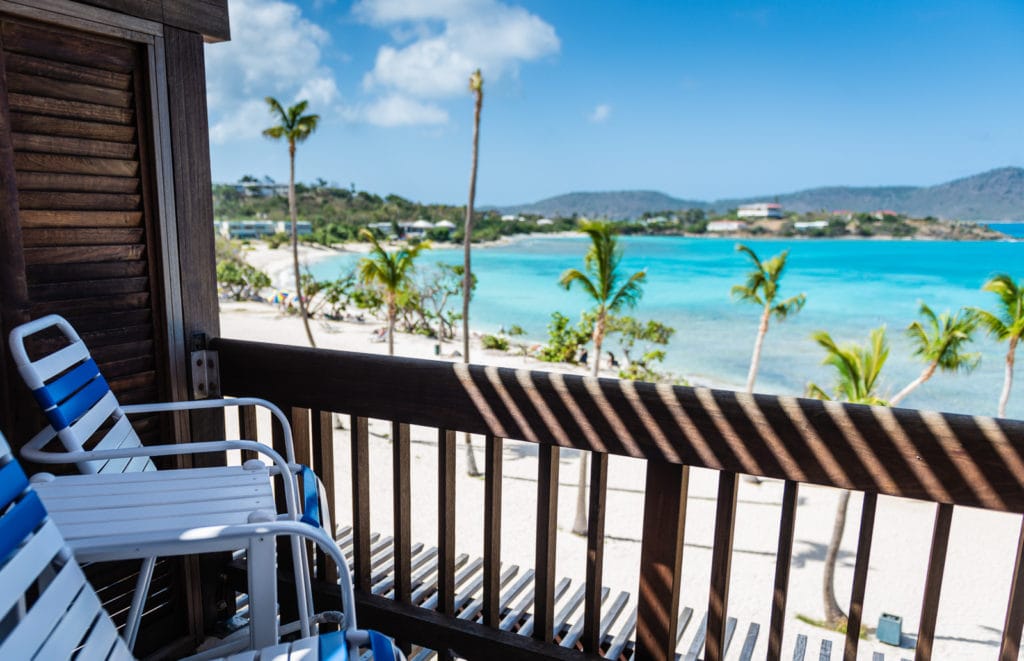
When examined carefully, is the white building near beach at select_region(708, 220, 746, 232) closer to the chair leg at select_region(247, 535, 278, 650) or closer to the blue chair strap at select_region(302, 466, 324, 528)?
the blue chair strap at select_region(302, 466, 324, 528)

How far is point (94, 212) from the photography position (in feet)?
6.02

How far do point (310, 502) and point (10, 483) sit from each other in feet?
1.69

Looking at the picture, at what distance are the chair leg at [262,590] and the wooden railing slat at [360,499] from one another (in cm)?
66

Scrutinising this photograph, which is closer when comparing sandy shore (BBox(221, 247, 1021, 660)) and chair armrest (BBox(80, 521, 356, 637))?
chair armrest (BBox(80, 521, 356, 637))

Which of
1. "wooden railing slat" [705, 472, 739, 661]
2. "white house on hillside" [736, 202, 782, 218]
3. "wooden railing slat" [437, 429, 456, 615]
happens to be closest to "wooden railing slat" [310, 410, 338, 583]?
"wooden railing slat" [437, 429, 456, 615]

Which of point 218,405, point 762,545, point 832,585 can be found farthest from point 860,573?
point 762,545

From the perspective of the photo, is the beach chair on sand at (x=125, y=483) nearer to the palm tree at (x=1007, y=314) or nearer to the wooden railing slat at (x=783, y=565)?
the wooden railing slat at (x=783, y=565)

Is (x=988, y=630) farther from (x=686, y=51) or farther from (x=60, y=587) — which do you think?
(x=686, y=51)

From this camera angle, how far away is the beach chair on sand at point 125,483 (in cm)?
114

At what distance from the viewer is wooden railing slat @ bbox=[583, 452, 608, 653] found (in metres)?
1.53

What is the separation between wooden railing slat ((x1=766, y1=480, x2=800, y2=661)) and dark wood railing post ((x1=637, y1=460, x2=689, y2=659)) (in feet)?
0.65

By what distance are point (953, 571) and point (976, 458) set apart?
42.8 feet

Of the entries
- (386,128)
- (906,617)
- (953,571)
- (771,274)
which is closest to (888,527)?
(953,571)

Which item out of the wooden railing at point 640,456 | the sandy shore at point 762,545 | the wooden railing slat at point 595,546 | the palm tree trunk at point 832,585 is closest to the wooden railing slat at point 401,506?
the wooden railing at point 640,456
